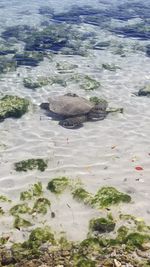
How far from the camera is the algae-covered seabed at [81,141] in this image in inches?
299

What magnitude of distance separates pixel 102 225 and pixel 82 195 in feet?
3.79

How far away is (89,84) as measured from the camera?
14.6 m

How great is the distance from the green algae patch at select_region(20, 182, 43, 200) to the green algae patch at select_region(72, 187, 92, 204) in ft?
2.78

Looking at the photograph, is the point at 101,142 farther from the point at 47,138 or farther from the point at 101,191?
the point at 101,191

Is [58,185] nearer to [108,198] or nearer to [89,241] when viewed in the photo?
[108,198]

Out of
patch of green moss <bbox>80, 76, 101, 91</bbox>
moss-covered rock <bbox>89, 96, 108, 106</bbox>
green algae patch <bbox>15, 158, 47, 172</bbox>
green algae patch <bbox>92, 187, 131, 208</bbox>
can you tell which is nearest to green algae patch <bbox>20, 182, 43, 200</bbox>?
green algae patch <bbox>15, 158, 47, 172</bbox>

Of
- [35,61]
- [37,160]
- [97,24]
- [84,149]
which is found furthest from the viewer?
[97,24]

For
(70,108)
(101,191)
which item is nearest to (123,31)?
(70,108)

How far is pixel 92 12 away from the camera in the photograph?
3092 cm

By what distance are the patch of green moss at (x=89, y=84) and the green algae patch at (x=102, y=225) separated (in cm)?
810

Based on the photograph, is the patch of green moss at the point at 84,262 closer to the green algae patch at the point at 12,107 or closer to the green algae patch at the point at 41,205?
the green algae patch at the point at 41,205

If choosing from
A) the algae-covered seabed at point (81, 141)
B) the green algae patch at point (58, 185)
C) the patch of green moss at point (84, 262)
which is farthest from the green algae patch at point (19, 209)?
the patch of green moss at point (84, 262)

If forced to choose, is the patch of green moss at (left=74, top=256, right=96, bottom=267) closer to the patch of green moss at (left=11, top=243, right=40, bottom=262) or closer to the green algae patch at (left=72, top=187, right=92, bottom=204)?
the patch of green moss at (left=11, top=243, right=40, bottom=262)

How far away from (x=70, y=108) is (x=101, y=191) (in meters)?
4.38
